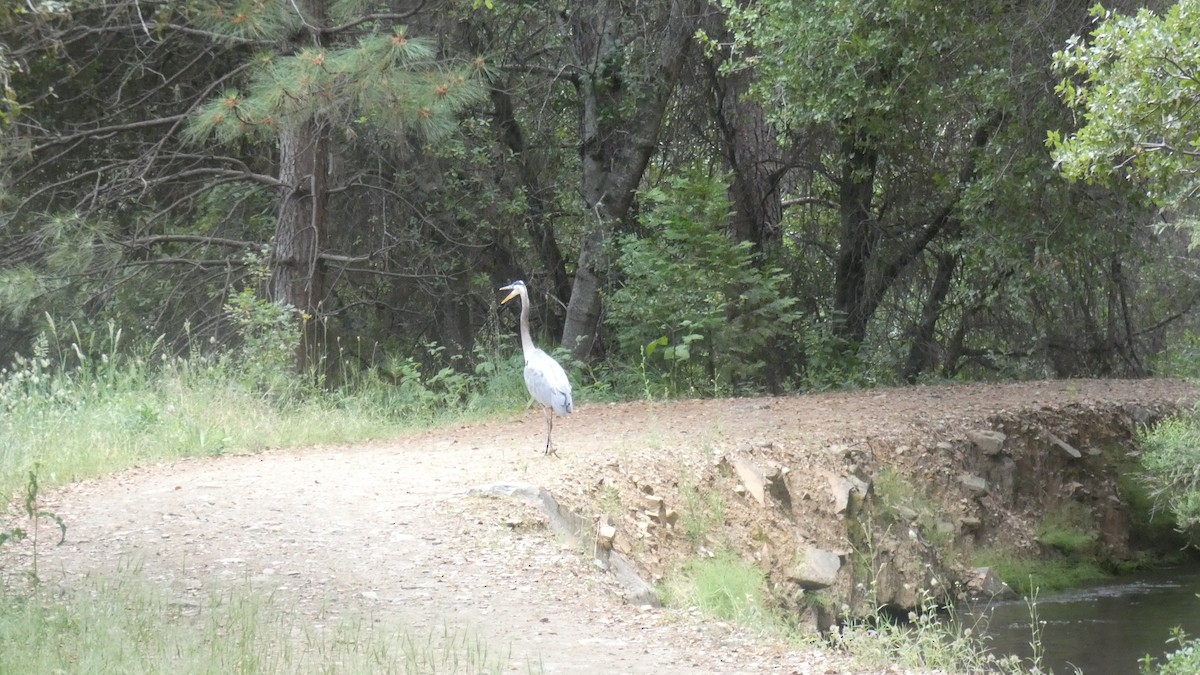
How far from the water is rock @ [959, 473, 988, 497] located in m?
1.17

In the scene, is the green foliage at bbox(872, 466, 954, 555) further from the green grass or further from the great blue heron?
the green grass

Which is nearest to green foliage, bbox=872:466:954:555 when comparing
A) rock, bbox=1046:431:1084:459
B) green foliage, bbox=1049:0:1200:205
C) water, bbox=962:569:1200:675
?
water, bbox=962:569:1200:675

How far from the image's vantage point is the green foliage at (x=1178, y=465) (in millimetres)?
10797

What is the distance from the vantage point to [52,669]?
16.4 feet

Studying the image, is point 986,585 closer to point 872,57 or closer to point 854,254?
point 872,57

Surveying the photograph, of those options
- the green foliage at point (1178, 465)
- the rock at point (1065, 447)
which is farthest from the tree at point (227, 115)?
the green foliage at point (1178, 465)

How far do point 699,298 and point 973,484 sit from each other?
14.9 feet

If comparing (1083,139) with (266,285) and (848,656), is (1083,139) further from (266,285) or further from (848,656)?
(266,285)

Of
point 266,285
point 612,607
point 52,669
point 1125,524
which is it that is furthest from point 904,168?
point 52,669

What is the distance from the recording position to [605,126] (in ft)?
58.6

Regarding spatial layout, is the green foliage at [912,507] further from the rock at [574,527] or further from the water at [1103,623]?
the rock at [574,527]

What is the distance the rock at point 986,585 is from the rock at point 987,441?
1.46 meters

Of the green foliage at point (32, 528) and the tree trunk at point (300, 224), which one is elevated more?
the tree trunk at point (300, 224)

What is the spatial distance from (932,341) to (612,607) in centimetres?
1402
